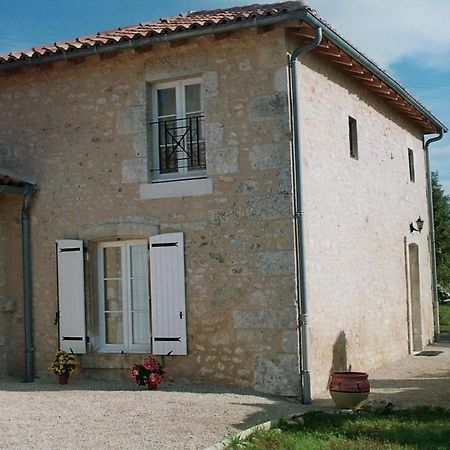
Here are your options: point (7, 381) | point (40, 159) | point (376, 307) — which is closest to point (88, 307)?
point (7, 381)

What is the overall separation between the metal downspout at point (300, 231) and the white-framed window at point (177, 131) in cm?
121

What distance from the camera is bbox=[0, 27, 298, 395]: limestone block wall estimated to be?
8.44 metres

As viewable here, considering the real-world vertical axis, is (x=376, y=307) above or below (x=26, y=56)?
below

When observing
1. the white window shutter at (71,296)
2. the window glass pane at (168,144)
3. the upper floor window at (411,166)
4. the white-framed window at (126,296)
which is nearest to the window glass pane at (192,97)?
the window glass pane at (168,144)

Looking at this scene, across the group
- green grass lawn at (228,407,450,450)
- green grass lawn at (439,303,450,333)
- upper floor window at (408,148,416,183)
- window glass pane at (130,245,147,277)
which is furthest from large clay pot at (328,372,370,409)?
green grass lawn at (439,303,450,333)

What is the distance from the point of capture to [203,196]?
28.9ft

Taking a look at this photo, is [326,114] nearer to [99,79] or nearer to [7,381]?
[99,79]

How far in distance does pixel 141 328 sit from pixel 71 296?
1005mm

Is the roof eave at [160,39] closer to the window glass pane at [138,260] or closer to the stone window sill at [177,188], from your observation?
the stone window sill at [177,188]

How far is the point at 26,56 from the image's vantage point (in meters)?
9.55

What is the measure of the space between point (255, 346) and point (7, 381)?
3.42m

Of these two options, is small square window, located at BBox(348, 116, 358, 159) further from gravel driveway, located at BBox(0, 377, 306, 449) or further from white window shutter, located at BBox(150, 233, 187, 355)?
gravel driveway, located at BBox(0, 377, 306, 449)

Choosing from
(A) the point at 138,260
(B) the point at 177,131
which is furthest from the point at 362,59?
(A) the point at 138,260

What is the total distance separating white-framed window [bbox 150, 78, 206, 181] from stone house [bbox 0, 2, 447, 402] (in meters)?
0.02
